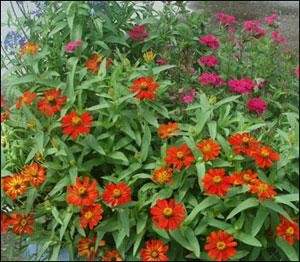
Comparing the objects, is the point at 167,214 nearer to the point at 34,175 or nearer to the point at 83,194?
the point at 83,194

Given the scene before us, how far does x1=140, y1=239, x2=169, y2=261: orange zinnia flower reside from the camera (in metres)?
1.96

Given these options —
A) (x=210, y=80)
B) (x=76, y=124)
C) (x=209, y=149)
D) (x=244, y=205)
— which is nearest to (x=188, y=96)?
(x=210, y=80)

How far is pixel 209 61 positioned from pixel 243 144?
2.09 ft

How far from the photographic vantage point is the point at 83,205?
6.66 feet

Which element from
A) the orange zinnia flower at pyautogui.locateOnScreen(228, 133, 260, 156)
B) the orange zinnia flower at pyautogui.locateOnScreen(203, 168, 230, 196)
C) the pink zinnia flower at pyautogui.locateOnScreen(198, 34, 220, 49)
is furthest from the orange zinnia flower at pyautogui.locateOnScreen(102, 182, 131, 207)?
the pink zinnia flower at pyautogui.locateOnScreen(198, 34, 220, 49)

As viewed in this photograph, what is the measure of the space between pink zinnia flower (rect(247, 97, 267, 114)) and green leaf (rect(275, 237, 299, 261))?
0.56m

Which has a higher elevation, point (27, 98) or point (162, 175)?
point (27, 98)

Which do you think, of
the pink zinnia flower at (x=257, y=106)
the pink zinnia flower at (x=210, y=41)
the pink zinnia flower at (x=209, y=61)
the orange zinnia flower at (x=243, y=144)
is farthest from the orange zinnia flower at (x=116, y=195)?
the pink zinnia flower at (x=210, y=41)

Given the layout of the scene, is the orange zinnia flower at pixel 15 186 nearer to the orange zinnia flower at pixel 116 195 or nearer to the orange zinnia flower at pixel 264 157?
the orange zinnia flower at pixel 116 195

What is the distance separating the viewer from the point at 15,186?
212cm

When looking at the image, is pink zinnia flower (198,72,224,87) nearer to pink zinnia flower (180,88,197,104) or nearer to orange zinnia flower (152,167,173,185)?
pink zinnia flower (180,88,197,104)

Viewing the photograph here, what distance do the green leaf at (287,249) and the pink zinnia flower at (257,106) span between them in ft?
1.84

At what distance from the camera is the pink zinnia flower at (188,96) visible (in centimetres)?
228

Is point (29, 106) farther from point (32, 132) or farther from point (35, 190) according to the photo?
point (35, 190)
